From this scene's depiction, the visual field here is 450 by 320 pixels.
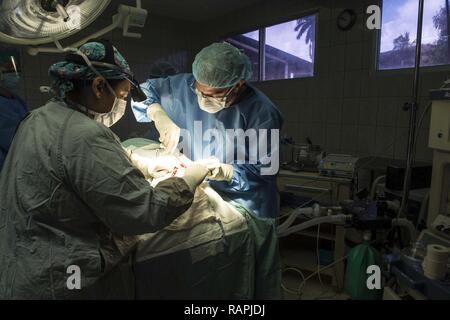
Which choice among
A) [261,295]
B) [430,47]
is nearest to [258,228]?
[261,295]

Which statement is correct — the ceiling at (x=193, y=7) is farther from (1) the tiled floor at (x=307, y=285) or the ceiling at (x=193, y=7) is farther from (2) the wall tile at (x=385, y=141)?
(1) the tiled floor at (x=307, y=285)

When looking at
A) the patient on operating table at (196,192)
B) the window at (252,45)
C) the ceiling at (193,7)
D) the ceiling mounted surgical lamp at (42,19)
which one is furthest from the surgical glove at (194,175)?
the ceiling at (193,7)

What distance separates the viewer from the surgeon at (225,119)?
1460 millimetres

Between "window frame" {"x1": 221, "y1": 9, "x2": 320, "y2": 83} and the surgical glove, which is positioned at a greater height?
"window frame" {"x1": 221, "y1": 9, "x2": 320, "y2": 83}

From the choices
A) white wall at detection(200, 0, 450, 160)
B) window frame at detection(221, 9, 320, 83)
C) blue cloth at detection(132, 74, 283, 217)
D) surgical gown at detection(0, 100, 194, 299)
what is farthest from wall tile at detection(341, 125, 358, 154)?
surgical gown at detection(0, 100, 194, 299)

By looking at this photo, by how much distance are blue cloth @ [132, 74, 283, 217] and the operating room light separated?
0.64m

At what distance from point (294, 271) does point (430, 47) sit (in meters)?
1.94

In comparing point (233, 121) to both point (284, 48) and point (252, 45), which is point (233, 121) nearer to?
point (284, 48)

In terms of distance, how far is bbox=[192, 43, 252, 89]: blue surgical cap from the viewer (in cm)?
145

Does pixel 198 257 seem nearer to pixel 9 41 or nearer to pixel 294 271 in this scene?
pixel 9 41

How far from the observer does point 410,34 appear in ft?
8.35

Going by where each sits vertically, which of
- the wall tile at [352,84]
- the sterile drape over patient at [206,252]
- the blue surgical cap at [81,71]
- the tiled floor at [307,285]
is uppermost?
the wall tile at [352,84]

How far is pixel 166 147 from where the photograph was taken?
159 centimetres

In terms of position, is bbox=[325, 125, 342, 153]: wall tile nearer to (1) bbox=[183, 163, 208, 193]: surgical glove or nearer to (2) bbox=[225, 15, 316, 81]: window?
(2) bbox=[225, 15, 316, 81]: window
